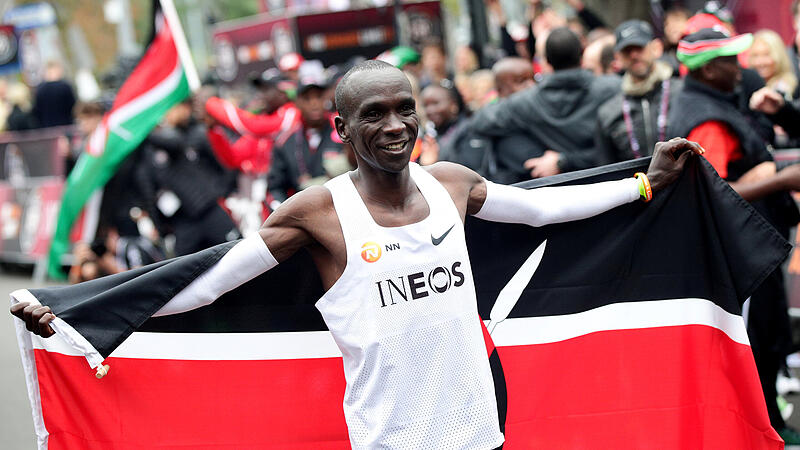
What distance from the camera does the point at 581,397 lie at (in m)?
4.51

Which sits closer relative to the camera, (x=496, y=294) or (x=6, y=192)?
(x=496, y=294)

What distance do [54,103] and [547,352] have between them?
49.1ft

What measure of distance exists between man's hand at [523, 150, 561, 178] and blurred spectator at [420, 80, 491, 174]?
52 cm

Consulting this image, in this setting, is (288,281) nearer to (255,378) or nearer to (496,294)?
(255,378)

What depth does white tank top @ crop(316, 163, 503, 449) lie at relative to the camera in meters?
3.50

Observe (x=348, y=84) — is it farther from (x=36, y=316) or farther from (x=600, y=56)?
(x=600, y=56)

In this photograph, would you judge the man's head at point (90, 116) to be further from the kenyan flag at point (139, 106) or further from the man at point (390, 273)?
the man at point (390, 273)

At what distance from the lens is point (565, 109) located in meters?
7.15

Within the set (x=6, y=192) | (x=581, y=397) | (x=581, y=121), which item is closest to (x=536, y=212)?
(x=581, y=397)

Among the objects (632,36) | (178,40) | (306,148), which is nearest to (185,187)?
(178,40)

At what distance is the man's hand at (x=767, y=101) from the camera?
5.76 metres

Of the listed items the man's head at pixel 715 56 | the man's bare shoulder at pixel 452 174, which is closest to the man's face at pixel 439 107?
the man's head at pixel 715 56

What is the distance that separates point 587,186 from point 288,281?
4.12ft

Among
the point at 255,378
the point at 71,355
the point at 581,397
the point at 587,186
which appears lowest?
the point at 581,397
